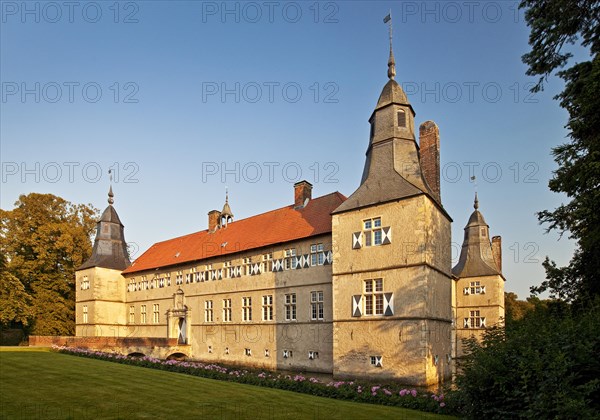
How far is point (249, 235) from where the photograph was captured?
2794 centimetres

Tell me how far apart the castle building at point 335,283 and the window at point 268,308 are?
Result: 0.09 m

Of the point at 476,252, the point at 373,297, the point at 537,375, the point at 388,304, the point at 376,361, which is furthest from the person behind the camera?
the point at 476,252

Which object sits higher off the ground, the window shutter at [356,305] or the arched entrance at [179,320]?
the window shutter at [356,305]

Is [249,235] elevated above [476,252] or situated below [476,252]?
above

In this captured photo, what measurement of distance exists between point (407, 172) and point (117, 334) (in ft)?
89.0

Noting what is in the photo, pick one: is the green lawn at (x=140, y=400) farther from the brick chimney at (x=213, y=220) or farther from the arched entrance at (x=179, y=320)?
the brick chimney at (x=213, y=220)

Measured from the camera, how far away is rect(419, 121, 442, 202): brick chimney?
69.4 ft

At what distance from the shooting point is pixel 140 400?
10820mm

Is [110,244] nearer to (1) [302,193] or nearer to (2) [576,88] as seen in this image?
(1) [302,193]

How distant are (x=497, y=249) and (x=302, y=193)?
20.5 meters

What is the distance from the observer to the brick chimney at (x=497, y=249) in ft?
121

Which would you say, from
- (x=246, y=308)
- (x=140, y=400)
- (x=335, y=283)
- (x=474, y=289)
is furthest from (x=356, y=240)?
(x=474, y=289)

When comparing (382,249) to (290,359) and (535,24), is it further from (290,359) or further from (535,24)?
(535,24)

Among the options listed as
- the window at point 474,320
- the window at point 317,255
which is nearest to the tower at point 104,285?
the window at point 317,255
